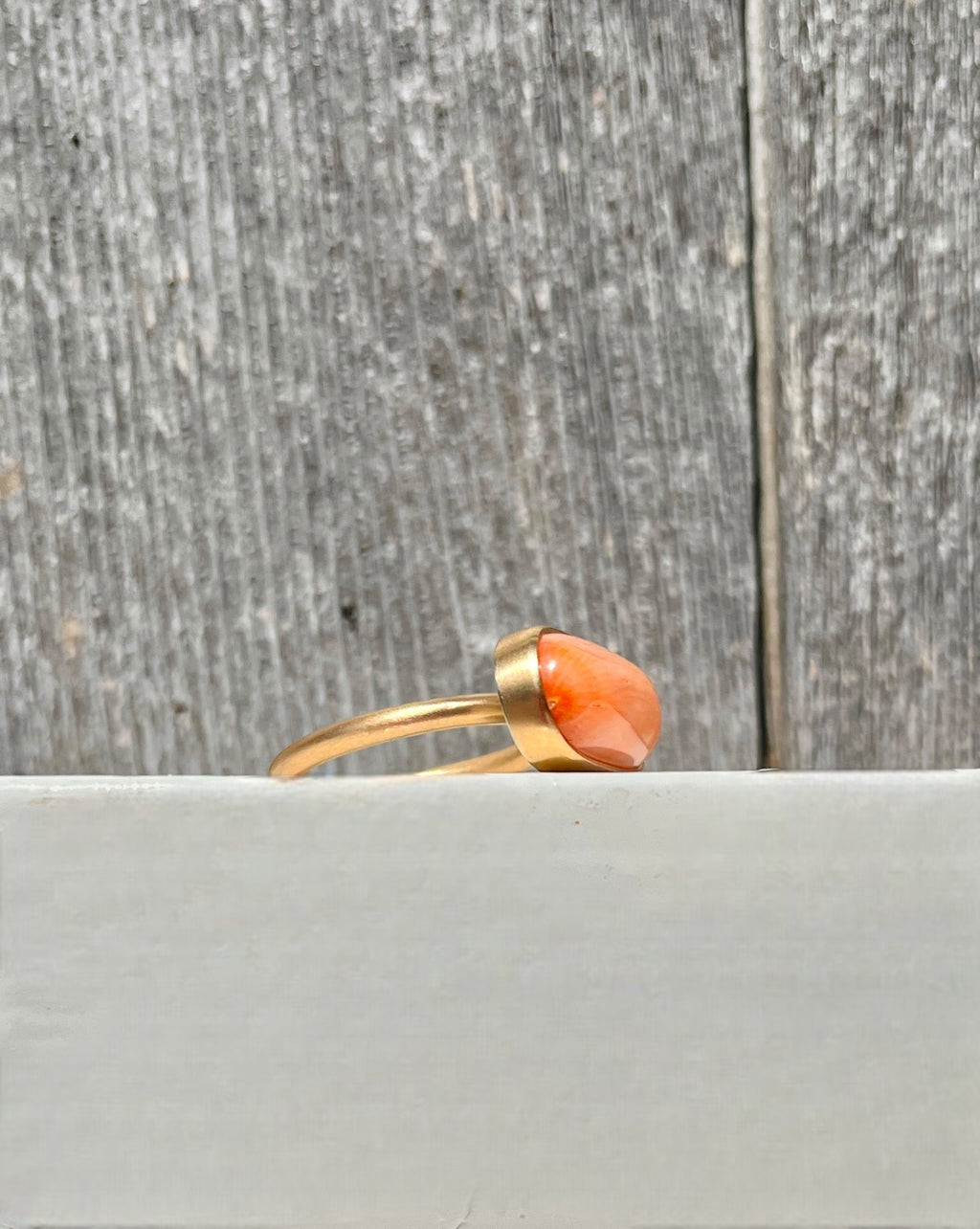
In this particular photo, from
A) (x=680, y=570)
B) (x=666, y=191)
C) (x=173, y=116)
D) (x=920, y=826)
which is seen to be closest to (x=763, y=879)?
(x=920, y=826)

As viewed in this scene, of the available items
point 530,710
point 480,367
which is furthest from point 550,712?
point 480,367

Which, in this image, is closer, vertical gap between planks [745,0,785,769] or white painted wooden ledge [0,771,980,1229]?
white painted wooden ledge [0,771,980,1229]

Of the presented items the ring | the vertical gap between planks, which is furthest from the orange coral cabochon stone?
the vertical gap between planks

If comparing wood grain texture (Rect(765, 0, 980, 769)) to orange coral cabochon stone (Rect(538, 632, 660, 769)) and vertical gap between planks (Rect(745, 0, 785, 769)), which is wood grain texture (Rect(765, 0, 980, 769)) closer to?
vertical gap between planks (Rect(745, 0, 785, 769))

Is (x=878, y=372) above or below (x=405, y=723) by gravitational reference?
above

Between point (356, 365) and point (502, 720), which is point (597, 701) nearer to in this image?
point (502, 720)
